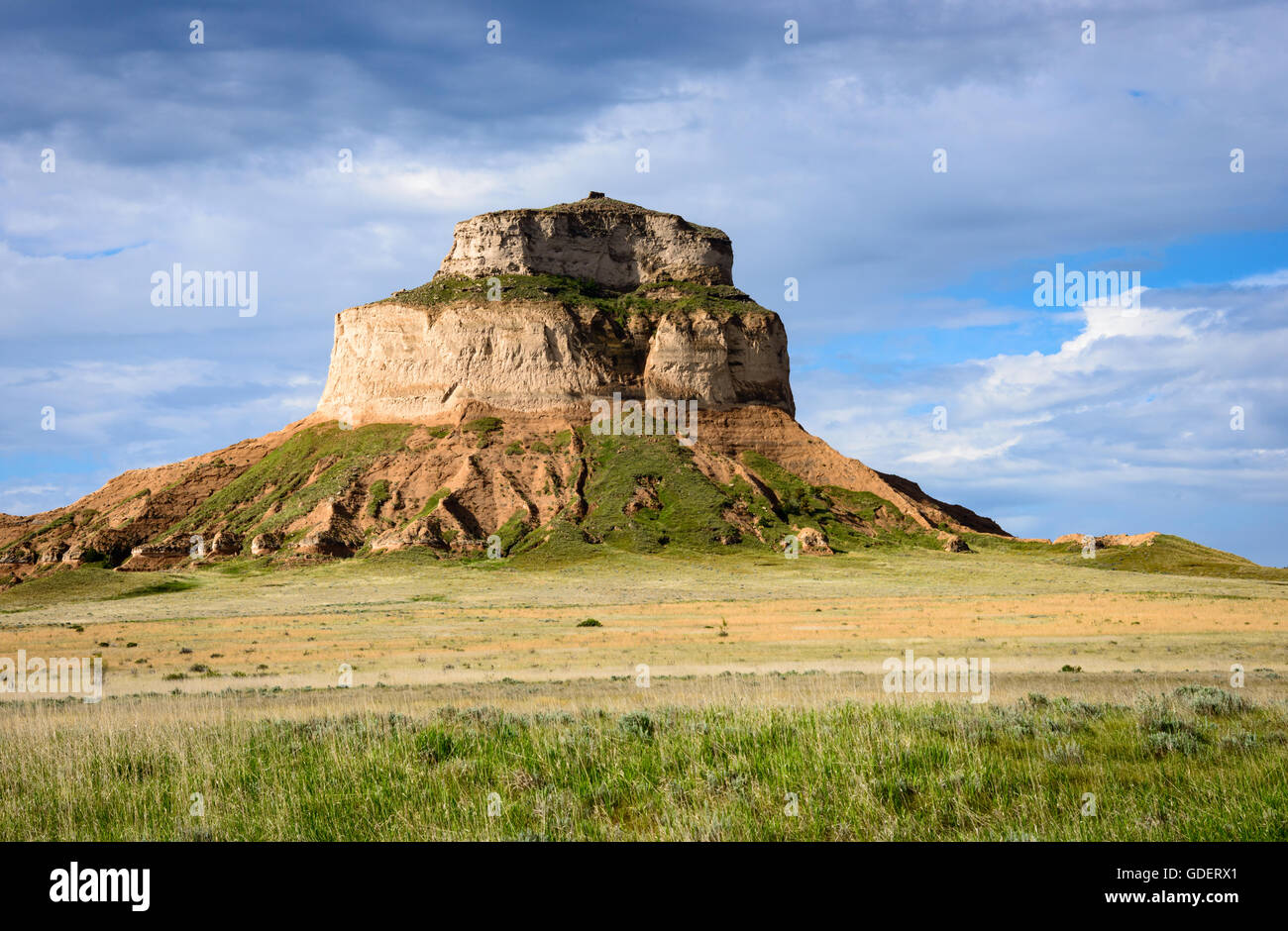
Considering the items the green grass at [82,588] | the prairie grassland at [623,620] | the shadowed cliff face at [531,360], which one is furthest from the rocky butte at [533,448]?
the green grass at [82,588]

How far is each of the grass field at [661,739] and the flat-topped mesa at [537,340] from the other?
245 feet

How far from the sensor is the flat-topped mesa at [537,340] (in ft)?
364

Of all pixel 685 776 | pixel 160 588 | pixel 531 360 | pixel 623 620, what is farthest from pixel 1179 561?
pixel 685 776

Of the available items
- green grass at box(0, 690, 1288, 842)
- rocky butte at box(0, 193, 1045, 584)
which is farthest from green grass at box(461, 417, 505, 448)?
green grass at box(0, 690, 1288, 842)

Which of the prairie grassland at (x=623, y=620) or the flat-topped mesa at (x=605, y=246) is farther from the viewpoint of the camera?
the flat-topped mesa at (x=605, y=246)

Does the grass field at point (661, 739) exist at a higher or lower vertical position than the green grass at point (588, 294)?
lower

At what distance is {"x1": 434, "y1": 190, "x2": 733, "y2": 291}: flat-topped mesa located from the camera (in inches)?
4985

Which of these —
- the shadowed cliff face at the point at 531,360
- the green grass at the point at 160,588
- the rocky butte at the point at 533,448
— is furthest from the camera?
the shadowed cliff face at the point at 531,360

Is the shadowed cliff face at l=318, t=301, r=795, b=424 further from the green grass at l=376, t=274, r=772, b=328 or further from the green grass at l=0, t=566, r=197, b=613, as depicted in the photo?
the green grass at l=0, t=566, r=197, b=613

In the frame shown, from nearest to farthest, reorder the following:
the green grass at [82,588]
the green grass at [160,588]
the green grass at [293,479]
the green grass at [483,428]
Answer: the green grass at [82,588] → the green grass at [160,588] → the green grass at [293,479] → the green grass at [483,428]

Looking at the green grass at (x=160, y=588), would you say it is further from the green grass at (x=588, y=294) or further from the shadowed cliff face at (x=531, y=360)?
the green grass at (x=588, y=294)

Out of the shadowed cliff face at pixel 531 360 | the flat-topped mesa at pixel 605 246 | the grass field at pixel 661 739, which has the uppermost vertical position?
the flat-topped mesa at pixel 605 246

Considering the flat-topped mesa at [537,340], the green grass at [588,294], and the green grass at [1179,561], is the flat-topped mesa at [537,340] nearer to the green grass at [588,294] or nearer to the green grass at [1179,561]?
the green grass at [588,294]

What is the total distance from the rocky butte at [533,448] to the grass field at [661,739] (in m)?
56.0
